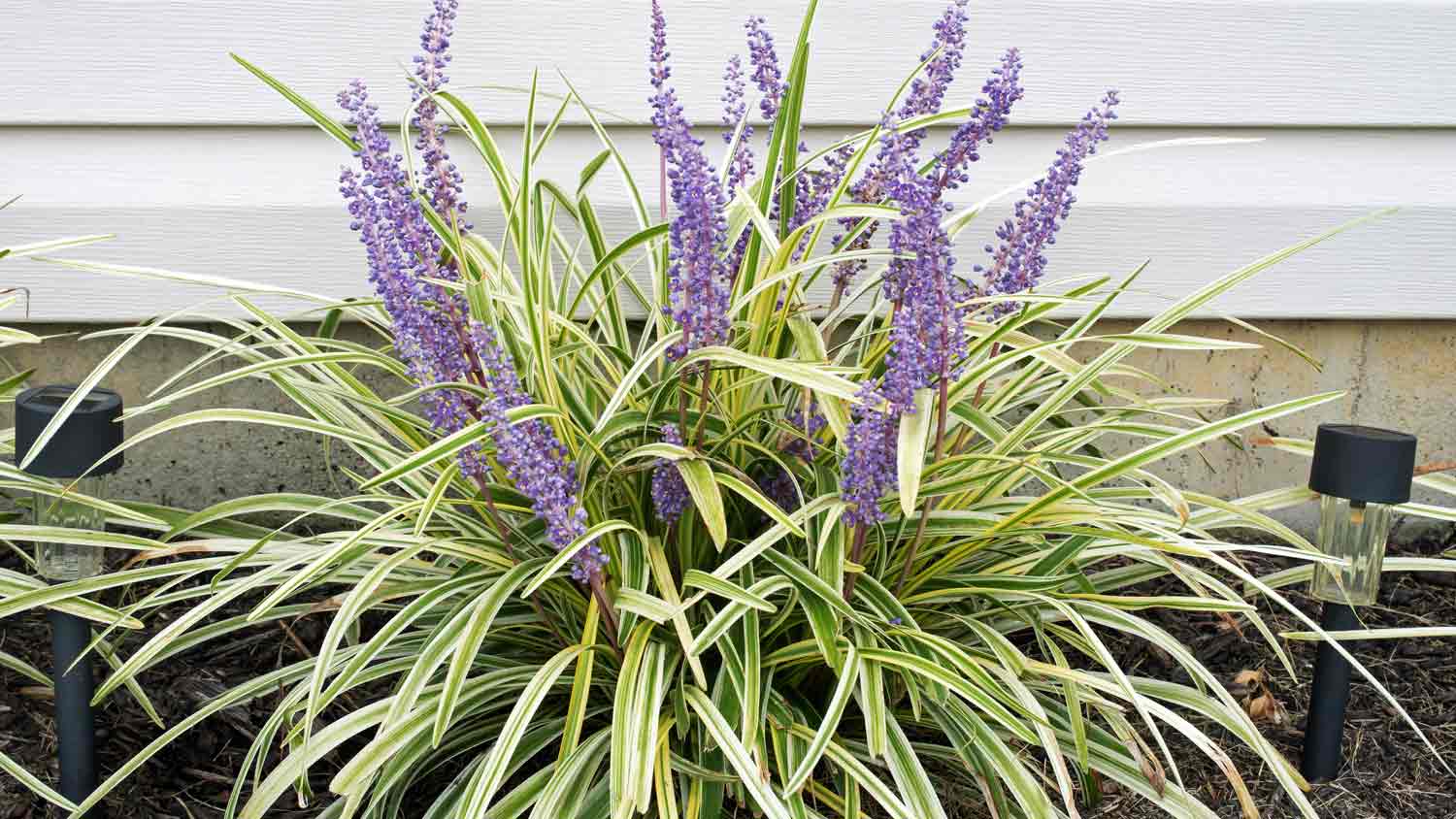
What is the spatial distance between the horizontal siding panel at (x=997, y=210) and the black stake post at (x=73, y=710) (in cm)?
82

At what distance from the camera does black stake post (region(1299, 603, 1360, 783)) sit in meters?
1.73

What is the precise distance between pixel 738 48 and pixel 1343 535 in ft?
4.39

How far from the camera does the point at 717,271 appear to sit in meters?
1.35

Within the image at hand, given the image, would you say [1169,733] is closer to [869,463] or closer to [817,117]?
[869,463]

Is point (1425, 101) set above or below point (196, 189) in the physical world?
above

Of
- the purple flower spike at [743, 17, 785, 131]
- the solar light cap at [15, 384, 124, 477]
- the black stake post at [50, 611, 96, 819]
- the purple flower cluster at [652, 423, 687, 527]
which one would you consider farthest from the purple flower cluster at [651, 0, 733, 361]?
the black stake post at [50, 611, 96, 819]

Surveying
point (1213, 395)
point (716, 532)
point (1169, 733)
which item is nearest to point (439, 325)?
point (716, 532)

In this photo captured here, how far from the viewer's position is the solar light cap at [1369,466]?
5.44ft

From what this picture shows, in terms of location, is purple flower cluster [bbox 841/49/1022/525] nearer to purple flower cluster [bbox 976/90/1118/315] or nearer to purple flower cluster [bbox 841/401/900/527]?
purple flower cluster [bbox 841/401/900/527]

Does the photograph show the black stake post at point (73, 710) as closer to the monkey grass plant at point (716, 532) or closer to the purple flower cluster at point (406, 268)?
the monkey grass plant at point (716, 532)

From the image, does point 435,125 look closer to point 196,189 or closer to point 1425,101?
point 196,189

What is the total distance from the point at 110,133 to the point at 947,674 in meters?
1.81

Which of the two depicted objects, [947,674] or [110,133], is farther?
[110,133]

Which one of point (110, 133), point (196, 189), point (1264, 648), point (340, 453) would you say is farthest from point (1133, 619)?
point (110, 133)
